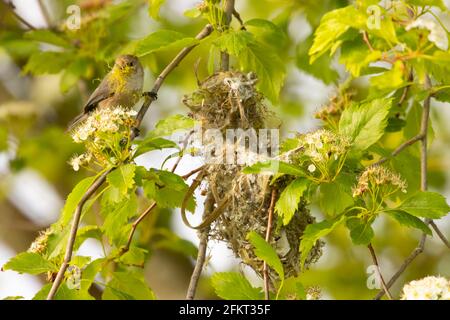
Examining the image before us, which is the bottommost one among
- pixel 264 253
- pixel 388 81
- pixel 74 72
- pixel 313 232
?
pixel 264 253

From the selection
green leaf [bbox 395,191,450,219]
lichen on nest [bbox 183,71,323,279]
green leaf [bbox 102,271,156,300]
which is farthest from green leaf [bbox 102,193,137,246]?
green leaf [bbox 395,191,450,219]

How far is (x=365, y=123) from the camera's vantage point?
3959 millimetres

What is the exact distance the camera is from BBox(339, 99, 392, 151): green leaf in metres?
3.91

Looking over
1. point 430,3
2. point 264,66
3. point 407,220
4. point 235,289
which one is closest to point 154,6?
point 264,66

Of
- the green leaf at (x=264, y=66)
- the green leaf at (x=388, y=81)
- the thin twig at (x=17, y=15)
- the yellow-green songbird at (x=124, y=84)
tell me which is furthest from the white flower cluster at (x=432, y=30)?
the thin twig at (x=17, y=15)

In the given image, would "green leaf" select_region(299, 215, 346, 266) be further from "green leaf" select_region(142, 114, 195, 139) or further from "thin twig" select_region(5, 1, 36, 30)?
"thin twig" select_region(5, 1, 36, 30)

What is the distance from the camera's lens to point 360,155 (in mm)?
3914

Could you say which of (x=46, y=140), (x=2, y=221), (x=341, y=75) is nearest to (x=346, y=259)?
(x=341, y=75)

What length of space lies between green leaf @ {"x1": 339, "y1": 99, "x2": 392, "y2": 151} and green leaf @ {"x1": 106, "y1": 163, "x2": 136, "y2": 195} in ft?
3.38

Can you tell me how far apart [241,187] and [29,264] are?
3.87 feet

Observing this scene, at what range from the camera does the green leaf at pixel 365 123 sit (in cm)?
391

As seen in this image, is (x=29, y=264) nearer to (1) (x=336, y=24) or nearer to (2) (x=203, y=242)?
(2) (x=203, y=242)

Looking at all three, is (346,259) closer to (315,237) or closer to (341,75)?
(341,75)

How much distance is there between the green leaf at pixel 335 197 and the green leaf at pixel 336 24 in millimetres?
645
